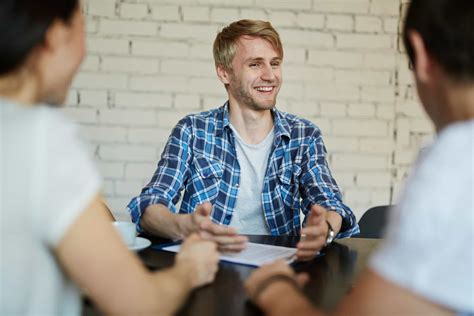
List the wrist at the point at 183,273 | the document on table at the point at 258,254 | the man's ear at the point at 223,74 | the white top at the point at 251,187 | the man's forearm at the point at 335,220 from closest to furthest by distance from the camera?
the wrist at the point at 183,273 < the document on table at the point at 258,254 < the man's forearm at the point at 335,220 < the white top at the point at 251,187 < the man's ear at the point at 223,74

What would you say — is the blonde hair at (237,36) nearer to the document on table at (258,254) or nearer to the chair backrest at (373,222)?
the chair backrest at (373,222)

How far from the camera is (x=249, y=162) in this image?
5.67ft

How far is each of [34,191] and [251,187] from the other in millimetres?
1200

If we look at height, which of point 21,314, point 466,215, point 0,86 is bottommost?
point 21,314

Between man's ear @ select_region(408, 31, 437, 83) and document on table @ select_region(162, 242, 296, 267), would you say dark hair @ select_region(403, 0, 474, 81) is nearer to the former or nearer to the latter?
man's ear @ select_region(408, 31, 437, 83)

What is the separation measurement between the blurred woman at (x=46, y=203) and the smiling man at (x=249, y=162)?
77 cm

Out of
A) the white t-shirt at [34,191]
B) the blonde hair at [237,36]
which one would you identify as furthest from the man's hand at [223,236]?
the blonde hair at [237,36]

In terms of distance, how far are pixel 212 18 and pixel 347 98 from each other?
70 centimetres

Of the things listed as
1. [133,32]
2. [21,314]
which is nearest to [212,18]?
[133,32]

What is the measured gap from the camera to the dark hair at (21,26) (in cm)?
54

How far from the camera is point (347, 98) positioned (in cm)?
235

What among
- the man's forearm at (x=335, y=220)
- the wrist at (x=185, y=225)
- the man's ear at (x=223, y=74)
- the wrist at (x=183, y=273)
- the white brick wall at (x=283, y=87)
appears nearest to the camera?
the wrist at (x=183, y=273)

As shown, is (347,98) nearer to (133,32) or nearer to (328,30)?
(328,30)

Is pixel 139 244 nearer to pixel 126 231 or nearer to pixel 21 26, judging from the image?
pixel 126 231
